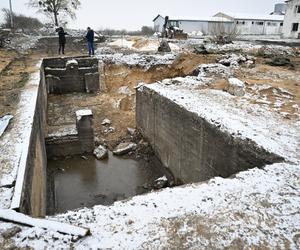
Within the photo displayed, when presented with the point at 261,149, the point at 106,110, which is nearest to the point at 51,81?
the point at 106,110

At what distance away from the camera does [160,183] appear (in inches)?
307

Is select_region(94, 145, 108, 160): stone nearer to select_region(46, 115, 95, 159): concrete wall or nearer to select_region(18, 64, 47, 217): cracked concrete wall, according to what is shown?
select_region(46, 115, 95, 159): concrete wall

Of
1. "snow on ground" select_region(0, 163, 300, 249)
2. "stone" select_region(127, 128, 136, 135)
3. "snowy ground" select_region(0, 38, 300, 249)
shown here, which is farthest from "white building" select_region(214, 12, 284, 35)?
"snow on ground" select_region(0, 163, 300, 249)

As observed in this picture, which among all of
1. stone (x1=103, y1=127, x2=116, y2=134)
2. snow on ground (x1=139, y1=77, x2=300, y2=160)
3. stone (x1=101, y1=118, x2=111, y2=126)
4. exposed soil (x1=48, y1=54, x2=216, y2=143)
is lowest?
stone (x1=103, y1=127, x2=116, y2=134)

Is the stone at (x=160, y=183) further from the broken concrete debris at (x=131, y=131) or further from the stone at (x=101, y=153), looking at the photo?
the broken concrete debris at (x=131, y=131)

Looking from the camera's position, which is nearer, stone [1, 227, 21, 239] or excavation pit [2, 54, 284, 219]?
stone [1, 227, 21, 239]

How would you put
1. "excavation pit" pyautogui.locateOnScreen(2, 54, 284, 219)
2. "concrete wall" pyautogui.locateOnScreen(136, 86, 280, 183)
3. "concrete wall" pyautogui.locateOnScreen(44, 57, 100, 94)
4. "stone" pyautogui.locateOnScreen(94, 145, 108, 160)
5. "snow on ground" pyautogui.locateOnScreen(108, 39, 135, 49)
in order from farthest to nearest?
"snow on ground" pyautogui.locateOnScreen(108, 39, 135, 49), "concrete wall" pyautogui.locateOnScreen(44, 57, 100, 94), "stone" pyautogui.locateOnScreen(94, 145, 108, 160), "excavation pit" pyautogui.locateOnScreen(2, 54, 284, 219), "concrete wall" pyautogui.locateOnScreen(136, 86, 280, 183)

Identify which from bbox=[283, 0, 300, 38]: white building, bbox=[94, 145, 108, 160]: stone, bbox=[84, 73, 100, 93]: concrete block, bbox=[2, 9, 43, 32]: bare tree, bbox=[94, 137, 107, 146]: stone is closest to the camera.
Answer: bbox=[94, 145, 108, 160]: stone

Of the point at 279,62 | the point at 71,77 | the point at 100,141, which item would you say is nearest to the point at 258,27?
the point at 279,62

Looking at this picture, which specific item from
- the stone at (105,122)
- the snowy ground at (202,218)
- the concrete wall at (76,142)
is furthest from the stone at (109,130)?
the snowy ground at (202,218)

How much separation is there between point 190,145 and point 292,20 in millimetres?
28654

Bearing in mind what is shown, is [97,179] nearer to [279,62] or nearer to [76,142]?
[76,142]

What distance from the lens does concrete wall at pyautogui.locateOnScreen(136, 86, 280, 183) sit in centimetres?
519

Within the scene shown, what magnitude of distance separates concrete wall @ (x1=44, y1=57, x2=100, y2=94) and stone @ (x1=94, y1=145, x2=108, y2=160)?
18.7 ft
